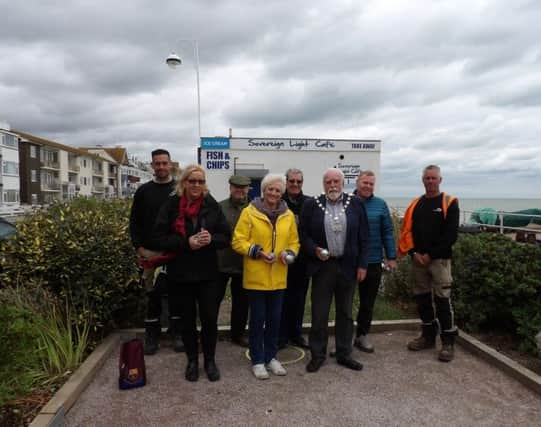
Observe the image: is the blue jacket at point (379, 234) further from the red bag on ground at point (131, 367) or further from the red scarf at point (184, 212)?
the red bag on ground at point (131, 367)

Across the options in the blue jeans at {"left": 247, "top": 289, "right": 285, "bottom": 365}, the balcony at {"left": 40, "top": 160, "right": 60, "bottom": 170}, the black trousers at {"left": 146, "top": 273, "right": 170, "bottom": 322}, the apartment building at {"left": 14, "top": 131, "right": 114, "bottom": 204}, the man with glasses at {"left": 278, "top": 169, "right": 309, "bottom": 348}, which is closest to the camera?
the blue jeans at {"left": 247, "top": 289, "right": 285, "bottom": 365}

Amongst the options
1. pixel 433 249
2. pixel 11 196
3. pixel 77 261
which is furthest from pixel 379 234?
pixel 11 196

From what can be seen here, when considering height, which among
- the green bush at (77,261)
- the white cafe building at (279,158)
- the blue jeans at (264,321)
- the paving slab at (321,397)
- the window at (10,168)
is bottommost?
the paving slab at (321,397)

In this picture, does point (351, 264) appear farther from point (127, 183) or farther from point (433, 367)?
point (127, 183)

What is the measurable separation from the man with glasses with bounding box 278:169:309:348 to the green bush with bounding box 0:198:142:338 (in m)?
1.70

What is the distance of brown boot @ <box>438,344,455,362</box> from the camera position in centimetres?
407

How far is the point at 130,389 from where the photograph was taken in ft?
11.4

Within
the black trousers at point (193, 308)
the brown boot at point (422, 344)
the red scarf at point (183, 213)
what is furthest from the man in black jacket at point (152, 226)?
the brown boot at point (422, 344)

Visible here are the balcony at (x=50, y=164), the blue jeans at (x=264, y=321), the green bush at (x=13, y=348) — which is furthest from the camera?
the balcony at (x=50, y=164)

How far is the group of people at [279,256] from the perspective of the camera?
3.60 metres

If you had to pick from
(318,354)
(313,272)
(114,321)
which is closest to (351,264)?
(313,272)

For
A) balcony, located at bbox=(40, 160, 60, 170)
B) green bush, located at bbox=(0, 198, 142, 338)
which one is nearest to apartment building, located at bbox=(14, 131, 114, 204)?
balcony, located at bbox=(40, 160, 60, 170)

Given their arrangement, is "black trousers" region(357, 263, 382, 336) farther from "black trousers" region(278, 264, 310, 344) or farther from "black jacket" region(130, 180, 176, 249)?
"black jacket" region(130, 180, 176, 249)

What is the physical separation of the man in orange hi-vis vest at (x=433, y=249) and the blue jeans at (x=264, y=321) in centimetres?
157
